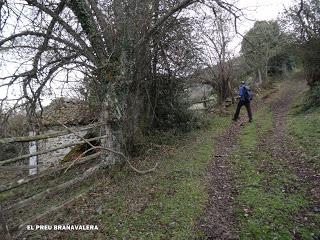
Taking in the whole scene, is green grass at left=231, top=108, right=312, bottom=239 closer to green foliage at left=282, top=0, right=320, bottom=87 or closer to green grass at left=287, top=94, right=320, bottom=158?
green grass at left=287, top=94, right=320, bottom=158

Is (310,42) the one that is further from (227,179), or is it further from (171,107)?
(227,179)

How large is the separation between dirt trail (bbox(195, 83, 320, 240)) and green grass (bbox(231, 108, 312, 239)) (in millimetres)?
181

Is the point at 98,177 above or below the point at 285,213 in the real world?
above

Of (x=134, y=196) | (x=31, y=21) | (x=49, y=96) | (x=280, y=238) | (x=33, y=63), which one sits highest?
(x=31, y=21)

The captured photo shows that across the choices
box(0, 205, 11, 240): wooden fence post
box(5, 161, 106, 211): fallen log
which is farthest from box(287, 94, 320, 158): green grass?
box(0, 205, 11, 240): wooden fence post

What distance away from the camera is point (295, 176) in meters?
6.82

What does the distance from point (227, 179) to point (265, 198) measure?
1.47m

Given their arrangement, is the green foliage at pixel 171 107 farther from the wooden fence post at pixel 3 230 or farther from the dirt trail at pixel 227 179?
the wooden fence post at pixel 3 230

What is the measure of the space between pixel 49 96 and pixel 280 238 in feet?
24.7

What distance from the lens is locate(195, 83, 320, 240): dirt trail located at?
4.99m

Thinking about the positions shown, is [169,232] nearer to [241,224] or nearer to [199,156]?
[241,224]

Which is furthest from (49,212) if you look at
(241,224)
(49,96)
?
(49,96)

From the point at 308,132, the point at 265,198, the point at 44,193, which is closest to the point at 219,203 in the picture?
the point at 265,198

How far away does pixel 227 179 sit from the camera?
7258 mm
